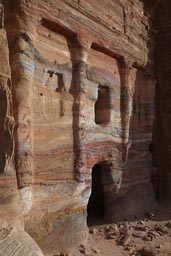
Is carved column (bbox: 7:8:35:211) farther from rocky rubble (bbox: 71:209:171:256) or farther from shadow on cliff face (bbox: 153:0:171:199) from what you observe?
shadow on cliff face (bbox: 153:0:171:199)

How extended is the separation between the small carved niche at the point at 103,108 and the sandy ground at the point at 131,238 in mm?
3013

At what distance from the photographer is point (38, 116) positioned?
19.5 feet

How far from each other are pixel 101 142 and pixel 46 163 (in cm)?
221

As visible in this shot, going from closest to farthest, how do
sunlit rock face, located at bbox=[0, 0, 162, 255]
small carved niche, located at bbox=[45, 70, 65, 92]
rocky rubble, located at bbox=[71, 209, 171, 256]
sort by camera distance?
sunlit rock face, located at bbox=[0, 0, 162, 255] < small carved niche, located at bbox=[45, 70, 65, 92] < rocky rubble, located at bbox=[71, 209, 171, 256]

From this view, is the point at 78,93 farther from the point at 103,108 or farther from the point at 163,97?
the point at 163,97

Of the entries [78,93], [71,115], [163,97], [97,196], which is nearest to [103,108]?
[78,93]

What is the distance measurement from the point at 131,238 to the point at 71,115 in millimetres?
3550

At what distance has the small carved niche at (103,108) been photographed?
8.23 metres

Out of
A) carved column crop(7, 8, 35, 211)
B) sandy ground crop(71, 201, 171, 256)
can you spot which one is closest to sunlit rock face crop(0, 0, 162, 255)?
carved column crop(7, 8, 35, 211)

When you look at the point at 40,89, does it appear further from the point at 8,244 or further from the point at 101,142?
the point at 8,244

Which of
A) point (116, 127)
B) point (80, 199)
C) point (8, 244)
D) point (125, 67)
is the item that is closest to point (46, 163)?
point (80, 199)

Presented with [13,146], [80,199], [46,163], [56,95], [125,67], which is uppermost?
[125,67]

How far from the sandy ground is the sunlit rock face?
0.38 m

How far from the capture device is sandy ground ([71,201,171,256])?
6.48 m
